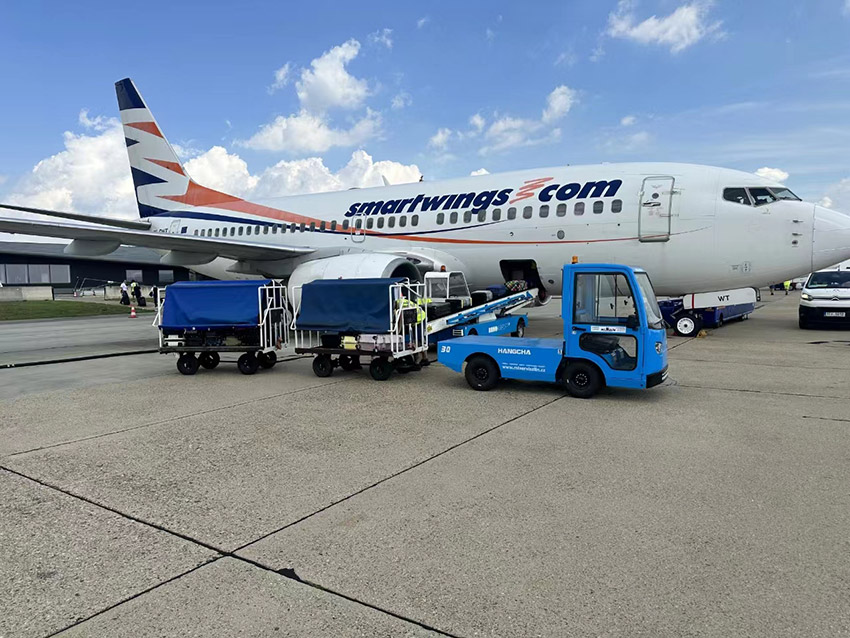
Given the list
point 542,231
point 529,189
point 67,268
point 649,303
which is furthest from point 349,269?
point 67,268

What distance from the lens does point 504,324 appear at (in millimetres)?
10172

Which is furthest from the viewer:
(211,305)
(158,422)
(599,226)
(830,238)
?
(599,226)

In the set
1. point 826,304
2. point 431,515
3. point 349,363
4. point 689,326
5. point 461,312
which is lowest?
point 431,515

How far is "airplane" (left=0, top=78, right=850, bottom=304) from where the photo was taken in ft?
35.2

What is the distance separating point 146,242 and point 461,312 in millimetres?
7345

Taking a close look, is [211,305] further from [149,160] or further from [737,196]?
[149,160]

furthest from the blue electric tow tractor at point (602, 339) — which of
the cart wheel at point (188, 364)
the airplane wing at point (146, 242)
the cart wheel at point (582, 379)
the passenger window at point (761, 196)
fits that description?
the airplane wing at point (146, 242)

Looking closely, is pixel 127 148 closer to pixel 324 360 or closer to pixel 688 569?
pixel 324 360

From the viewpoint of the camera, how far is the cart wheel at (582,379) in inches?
273

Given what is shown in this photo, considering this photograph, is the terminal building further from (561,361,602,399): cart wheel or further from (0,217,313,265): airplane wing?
(561,361,602,399): cart wheel

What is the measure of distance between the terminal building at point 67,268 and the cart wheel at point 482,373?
54256mm

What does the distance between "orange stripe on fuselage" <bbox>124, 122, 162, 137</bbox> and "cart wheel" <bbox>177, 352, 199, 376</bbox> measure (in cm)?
1255

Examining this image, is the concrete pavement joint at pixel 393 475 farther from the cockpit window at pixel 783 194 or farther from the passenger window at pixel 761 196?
the cockpit window at pixel 783 194

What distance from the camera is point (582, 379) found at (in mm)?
7016
